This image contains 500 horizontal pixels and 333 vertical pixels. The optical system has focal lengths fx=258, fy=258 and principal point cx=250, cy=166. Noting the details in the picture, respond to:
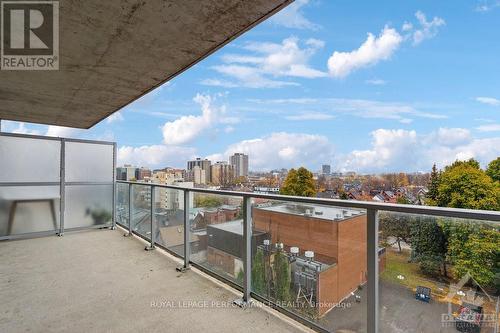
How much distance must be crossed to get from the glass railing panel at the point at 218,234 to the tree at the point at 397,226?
1359 millimetres

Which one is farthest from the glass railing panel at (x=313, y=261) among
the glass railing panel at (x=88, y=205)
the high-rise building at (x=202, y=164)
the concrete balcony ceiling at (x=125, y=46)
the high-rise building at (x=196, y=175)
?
the high-rise building at (x=196, y=175)

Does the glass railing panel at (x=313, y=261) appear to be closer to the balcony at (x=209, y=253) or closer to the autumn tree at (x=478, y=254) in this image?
the balcony at (x=209, y=253)

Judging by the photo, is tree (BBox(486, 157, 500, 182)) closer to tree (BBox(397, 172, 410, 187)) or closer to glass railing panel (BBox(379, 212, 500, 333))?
tree (BBox(397, 172, 410, 187))

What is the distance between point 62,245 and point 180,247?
8.35ft

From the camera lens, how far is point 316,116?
4906cm

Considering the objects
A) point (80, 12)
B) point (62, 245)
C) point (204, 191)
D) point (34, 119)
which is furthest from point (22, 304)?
point (34, 119)

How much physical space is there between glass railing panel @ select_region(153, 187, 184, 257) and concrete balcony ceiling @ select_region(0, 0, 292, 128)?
1.63 m

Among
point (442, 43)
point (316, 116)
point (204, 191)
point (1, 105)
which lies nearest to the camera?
point (204, 191)

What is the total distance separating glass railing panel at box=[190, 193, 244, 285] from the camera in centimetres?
267

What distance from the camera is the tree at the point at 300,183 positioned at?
85.3ft

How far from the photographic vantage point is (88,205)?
575 centimetres

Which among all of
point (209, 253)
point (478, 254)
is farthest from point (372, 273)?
point (209, 253)

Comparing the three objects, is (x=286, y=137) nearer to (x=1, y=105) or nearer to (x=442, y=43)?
(x=442, y=43)

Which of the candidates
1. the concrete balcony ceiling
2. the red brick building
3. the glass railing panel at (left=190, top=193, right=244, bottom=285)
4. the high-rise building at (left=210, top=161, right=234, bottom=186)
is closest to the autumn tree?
the red brick building
